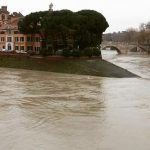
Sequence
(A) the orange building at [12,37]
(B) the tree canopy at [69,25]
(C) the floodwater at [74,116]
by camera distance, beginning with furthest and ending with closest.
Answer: (A) the orange building at [12,37]
(B) the tree canopy at [69,25]
(C) the floodwater at [74,116]

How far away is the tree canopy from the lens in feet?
193

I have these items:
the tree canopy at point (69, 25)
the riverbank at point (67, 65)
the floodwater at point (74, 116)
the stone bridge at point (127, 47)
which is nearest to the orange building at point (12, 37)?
the tree canopy at point (69, 25)

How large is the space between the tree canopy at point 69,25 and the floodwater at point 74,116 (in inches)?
690

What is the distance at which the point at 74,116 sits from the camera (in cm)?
Result: 2536

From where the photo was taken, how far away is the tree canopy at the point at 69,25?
58875mm

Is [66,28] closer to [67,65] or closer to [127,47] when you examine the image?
[67,65]

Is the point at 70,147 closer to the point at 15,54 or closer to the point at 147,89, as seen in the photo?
the point at 147,89

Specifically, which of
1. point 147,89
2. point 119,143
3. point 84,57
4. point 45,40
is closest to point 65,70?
point 84,57

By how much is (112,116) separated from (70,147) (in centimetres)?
719

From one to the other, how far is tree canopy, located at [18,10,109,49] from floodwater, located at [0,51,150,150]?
17.5 meters

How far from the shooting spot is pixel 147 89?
128 feet

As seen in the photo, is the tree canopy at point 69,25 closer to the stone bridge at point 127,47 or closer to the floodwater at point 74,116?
the floodwater at point 74,116

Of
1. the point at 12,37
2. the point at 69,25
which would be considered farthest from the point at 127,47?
the point at 69,25

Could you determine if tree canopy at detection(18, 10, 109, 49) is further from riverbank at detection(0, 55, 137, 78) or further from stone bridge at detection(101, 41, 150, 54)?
stone bridge at detection(101, 41, 150, 54)
